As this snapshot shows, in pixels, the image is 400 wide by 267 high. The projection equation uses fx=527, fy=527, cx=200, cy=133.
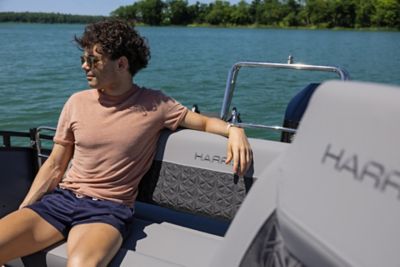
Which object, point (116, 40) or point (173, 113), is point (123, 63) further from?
point (173, 113)

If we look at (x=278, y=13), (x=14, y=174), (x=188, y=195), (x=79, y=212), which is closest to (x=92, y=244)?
(x=79, y=212)

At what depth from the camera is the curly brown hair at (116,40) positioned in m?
2.01

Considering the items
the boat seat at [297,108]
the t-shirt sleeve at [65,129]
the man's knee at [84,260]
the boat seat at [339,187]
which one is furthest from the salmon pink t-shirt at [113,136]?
the boat seat at [339,187]

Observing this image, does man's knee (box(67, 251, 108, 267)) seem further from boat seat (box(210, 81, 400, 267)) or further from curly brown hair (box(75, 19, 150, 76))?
boat seat (box(210, 81, 400, 267))

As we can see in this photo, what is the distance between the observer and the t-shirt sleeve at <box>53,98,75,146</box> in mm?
2074

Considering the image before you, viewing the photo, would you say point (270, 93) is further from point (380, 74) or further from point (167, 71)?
point (380, 74)

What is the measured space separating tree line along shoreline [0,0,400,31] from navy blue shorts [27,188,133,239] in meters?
50.9

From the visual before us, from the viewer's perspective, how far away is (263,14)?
65.2 meters

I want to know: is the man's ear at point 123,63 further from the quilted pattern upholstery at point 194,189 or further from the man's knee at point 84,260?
the man's knee at point 84,260

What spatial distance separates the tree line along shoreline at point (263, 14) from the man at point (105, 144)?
5073cm

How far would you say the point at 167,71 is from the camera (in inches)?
647

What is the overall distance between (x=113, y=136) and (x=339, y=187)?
1377mm

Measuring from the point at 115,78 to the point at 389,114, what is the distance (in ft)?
4.85

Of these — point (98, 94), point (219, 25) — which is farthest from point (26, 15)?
point (98, 94)
